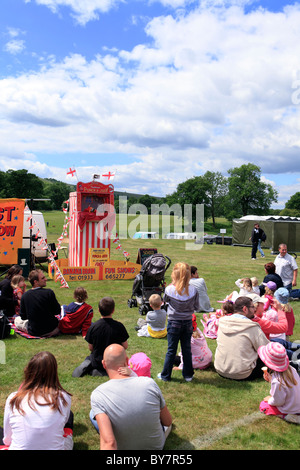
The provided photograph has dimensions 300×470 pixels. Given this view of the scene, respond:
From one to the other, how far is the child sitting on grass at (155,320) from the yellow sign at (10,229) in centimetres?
723

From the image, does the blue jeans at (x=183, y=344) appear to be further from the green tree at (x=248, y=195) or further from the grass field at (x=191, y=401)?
the green tree at (x=248, y=195)

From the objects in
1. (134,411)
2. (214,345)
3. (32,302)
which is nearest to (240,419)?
(134,411)

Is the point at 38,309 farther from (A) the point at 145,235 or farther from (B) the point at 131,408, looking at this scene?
(A) the point at 145,235

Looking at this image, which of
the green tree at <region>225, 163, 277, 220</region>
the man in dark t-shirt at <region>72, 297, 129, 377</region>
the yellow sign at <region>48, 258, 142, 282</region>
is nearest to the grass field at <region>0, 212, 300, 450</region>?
the man in dark t-shirt at <region>72, 297, 129, 377</region>

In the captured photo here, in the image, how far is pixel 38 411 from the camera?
286 cm

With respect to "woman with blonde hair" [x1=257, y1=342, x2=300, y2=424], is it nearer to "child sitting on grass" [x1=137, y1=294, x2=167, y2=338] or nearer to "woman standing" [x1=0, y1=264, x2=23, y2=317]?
"child sitting on grass" [x1=137, y1=294, x2=167, y2=338]

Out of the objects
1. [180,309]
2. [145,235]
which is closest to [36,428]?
[180,309]

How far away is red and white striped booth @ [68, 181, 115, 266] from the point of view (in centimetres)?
1405

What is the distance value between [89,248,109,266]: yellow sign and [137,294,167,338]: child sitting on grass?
21.6ft

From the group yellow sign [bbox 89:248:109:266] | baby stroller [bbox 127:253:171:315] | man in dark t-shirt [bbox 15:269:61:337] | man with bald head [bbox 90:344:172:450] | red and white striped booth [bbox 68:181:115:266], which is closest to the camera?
man with bald head [bbox 90:344:172:450]

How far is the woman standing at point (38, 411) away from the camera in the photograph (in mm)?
2830

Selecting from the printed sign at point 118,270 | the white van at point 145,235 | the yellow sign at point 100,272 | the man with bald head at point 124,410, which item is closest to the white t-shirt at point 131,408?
the man with bald head at point 124,410

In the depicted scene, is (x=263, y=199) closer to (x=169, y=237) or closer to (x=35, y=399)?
(x=169, y=237)
